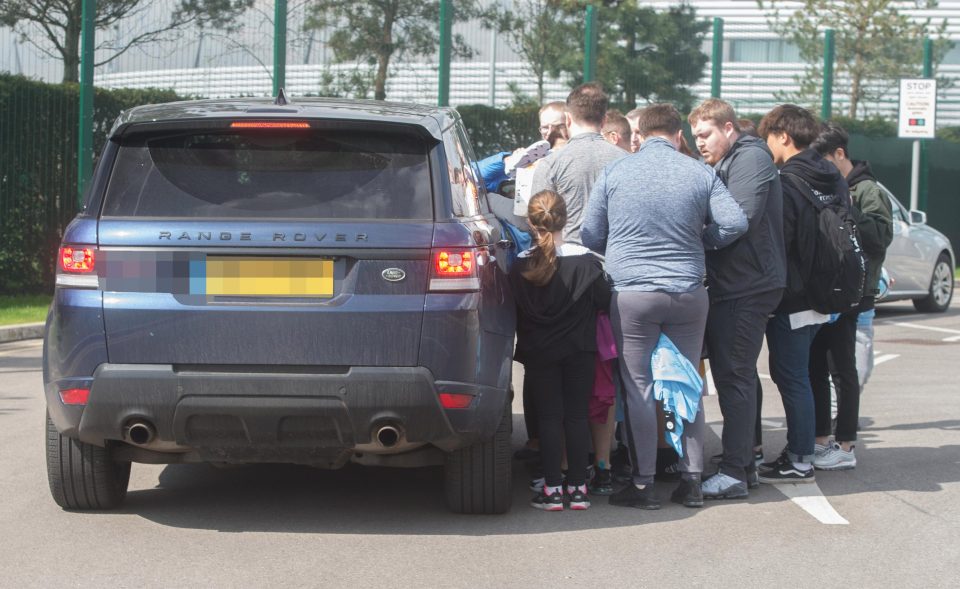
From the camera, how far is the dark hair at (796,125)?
6918 millimetres

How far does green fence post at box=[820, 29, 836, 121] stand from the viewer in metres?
25.0

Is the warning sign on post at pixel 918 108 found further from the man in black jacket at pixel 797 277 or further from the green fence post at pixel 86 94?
the man in black jacket at pixel 797 277

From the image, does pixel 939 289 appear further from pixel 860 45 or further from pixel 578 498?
pixel 578 498

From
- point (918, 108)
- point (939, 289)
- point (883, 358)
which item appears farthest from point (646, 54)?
point (883, 358)

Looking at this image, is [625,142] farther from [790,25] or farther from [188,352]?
[790,25]

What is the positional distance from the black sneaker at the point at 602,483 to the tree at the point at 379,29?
10.7 meters

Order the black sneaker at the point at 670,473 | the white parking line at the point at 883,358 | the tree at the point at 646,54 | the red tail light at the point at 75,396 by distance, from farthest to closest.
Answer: the tree at the point at 646,54 < the white parking line at the point at 883,358 < the black sneaker at the point at 670,473 < the red tail light at the point at 75,396

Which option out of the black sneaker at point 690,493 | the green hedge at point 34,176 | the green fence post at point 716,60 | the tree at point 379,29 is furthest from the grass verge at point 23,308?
the green fence post at point 716,60

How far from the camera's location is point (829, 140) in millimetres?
7293

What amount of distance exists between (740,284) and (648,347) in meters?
0.54

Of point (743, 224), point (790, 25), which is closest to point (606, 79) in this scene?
point (790, 25)

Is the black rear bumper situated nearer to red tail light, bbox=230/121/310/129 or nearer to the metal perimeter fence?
red tail light, bbox=230/121/310/129

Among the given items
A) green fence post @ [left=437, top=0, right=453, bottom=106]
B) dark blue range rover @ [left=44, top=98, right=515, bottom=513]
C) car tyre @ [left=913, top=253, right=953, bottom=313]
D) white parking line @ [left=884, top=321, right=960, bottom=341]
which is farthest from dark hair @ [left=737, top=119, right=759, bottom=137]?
green fence post @ [left=437, top=0, right=453, bottom=106]

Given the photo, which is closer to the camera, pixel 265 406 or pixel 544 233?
pixel 265 406
